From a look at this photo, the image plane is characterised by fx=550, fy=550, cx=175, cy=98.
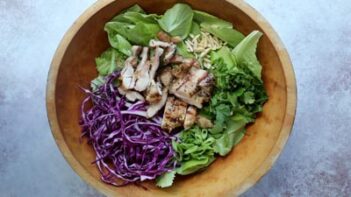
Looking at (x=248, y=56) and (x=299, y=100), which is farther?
(x=299, y=100)

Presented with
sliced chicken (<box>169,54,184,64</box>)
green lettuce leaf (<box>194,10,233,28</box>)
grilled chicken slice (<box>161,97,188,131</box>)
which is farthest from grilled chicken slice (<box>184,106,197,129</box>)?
green lettuce leaf (<box>194,10,233,28</box>)

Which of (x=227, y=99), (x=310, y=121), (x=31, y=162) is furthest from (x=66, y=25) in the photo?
(x=310, y=121)

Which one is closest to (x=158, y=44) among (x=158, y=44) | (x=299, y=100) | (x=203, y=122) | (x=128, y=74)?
(x=158, y=44)

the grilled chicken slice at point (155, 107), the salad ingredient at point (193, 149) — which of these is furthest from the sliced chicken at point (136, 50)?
the salad ingredient at point (193, 149)

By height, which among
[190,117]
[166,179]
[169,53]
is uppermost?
[169,53]

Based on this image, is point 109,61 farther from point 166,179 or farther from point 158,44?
point 166,179

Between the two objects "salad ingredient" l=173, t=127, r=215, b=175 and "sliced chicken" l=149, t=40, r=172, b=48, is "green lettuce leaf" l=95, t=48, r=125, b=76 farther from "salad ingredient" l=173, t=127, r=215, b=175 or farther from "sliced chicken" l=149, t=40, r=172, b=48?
"salad ingredient" l=173, t=127, r=215, b=175

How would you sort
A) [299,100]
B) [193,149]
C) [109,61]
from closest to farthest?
[193,149] < [109,61] < [299,100]
